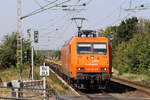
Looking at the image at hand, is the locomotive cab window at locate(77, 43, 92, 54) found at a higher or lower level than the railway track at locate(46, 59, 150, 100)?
higher

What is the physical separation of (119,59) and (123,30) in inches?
650

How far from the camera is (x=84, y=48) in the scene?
757 inches

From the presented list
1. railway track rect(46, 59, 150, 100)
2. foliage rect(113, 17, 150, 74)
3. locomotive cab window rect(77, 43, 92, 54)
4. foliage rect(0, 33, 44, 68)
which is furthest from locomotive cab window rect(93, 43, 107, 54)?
foliage rect(0, 33, 44, 68)

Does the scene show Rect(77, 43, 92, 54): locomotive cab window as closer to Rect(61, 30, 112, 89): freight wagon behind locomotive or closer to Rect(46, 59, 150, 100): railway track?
Rect(61, 30, 112, 89): freight wagon behind locomotive

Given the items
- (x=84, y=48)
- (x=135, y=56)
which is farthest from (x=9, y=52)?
(x=84, y=48)

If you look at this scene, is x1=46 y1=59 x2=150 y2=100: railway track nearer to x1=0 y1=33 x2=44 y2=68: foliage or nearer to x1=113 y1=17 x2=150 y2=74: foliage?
x1=113 y1=17 x2=150 y2=74: foliage

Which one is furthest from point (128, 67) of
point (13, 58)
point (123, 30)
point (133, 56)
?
point (123, 30)

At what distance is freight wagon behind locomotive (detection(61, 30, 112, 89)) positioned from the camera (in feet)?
61.3

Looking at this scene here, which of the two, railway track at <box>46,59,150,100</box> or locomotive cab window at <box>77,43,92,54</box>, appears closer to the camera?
railway track at <box>46,59,150,100</box>

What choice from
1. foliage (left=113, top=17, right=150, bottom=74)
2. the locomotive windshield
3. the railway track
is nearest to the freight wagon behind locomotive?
the locomotive windshield

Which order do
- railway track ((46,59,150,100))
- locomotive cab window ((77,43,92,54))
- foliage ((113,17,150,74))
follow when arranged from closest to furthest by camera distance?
railway track ((46,59,150,100)) → locomotive cab window ((77,43,92,54)) → foliage ((113,17,150,74))

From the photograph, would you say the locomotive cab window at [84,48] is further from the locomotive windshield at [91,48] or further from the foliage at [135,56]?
the foliage at [135,56]

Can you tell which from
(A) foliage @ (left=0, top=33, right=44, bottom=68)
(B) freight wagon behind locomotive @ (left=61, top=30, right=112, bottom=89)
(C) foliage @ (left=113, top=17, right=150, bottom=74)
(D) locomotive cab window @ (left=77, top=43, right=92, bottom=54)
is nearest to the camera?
(B) freight wagon behind locomotive @ (left=61, top=30, right=112, bottom=89)

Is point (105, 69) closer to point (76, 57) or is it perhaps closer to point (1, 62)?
point (76, 57)
